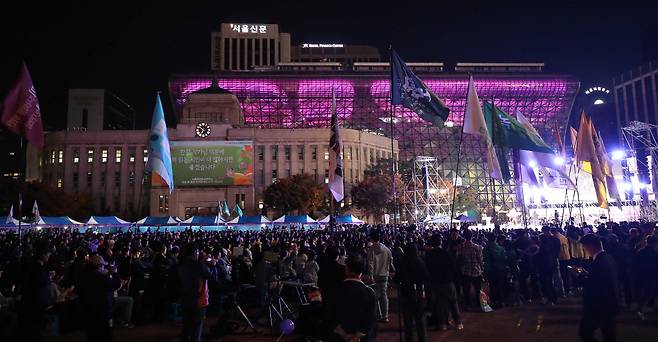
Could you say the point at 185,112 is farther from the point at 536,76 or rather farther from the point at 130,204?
the point at 536,76

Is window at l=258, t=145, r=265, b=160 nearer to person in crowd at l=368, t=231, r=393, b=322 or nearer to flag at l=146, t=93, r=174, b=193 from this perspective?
flag at l=146, t=93, r=174, b=193

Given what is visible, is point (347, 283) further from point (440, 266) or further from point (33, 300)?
point (33, 300)

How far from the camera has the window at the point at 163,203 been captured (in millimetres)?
62719

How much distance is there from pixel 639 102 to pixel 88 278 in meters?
101

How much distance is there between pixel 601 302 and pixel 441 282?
3469mm

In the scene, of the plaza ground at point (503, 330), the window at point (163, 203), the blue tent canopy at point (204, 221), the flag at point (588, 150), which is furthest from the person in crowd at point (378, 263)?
the window at point (163, 203)

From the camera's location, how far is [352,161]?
228ft

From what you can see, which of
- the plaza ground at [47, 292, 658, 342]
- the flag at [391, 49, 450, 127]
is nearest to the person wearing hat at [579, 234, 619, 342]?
the plaza ground at [47, 292, 658, 342]

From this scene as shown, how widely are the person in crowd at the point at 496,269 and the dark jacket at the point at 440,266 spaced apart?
2.81m

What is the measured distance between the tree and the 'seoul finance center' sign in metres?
4.01

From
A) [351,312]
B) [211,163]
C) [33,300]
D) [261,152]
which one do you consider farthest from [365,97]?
[351,312]

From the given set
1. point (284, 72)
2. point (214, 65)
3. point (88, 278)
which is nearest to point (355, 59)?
point (214, 65)

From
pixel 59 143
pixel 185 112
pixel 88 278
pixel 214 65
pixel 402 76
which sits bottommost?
pixel 88 278

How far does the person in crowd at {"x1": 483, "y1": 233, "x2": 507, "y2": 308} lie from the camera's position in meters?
11.9
